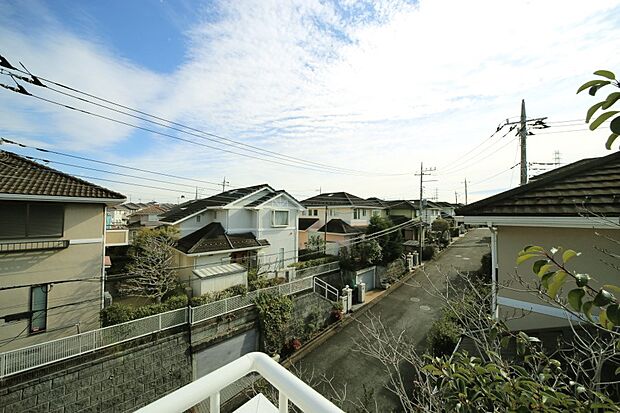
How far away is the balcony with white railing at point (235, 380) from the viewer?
0.85m

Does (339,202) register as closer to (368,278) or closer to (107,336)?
(368,278)

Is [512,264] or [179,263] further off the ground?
[512,264]

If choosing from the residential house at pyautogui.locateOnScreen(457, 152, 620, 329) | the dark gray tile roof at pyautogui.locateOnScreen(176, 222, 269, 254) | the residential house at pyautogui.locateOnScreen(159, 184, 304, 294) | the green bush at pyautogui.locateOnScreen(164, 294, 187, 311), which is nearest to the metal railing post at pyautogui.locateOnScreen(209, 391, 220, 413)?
the residential house at pyautogui.locateOnScreen(457, 152, 620, 329)

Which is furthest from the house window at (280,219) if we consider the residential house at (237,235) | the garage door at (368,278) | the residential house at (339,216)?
the garage door at (368,278)

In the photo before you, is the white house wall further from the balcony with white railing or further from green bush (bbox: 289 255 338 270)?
the balcony with white railing

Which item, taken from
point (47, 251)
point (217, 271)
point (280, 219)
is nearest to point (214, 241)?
point (217, 271)

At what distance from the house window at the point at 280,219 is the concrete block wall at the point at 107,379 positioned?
10296mm

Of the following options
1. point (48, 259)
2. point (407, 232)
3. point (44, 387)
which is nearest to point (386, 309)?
point (44, 387)

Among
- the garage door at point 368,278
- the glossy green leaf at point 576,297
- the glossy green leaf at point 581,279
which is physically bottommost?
the garage door at point 368,278

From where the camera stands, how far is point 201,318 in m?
9.68

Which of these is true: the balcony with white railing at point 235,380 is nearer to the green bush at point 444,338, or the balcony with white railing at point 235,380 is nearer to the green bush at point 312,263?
the green bush at point 444,338

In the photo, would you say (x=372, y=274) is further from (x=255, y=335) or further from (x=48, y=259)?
(x=48, y=259)

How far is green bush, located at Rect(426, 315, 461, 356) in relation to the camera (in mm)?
8961

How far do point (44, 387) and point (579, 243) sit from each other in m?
12.3
